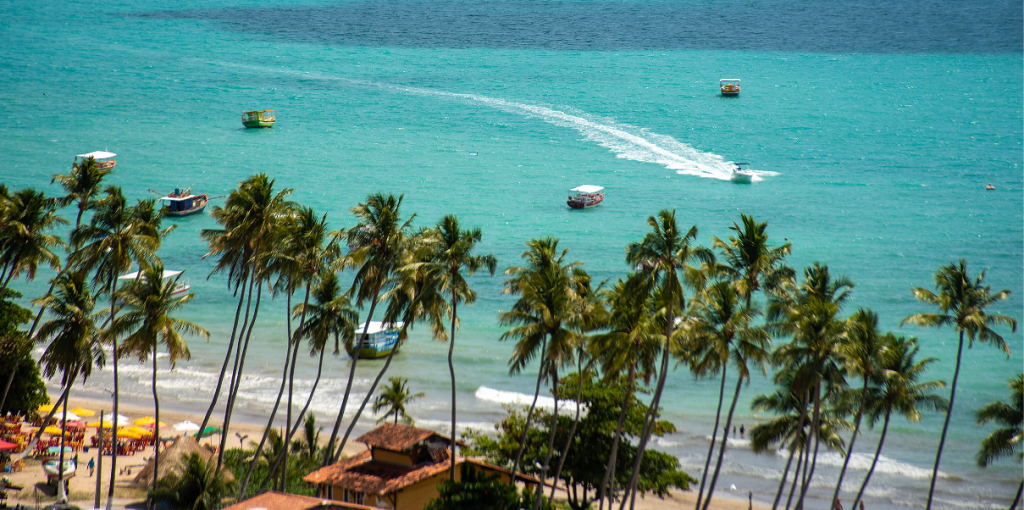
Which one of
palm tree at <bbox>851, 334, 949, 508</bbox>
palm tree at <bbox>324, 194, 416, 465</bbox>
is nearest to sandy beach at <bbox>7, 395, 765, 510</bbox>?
palm tree at <bbox>851, 334, 949, 508</bbox>

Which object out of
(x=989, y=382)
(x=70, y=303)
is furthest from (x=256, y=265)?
(x=989, y=382)

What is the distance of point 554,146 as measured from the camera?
12175 centimetres

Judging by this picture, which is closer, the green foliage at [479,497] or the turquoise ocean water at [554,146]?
the green foliage at [479,497]

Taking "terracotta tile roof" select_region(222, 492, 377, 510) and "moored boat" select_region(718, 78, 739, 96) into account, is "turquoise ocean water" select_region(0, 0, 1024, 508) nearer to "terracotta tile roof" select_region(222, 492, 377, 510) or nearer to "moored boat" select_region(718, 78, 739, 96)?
"moored boat" select_region(718, 78, 739, 96)

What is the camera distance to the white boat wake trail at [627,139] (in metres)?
112

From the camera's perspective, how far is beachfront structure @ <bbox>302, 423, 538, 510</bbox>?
1177 inches

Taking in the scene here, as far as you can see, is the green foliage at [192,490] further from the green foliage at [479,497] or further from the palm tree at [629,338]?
the palm tree at [629,338]

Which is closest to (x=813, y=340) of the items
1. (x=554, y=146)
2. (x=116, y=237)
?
(x=116, y=237)

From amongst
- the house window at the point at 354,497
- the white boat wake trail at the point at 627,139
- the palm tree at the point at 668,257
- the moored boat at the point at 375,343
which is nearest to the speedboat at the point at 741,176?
the white boat wake trail at the point at 627,139

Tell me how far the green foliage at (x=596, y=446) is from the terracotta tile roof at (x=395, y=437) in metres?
3.49

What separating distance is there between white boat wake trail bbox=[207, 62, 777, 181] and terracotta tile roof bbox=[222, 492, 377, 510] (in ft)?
299

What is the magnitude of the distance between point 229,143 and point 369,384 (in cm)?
7975

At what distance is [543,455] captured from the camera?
32812 millimetres

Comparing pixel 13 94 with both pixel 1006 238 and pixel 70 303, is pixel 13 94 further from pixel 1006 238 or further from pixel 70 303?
pixel 1006 238
